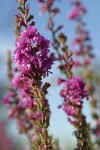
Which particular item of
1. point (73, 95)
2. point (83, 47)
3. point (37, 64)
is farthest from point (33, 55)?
point (83, 47)

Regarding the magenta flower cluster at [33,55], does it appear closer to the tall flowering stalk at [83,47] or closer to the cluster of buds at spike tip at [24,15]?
the cluster of buds at spike tip at [24,15]

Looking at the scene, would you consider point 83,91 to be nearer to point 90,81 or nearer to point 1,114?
point 90,81

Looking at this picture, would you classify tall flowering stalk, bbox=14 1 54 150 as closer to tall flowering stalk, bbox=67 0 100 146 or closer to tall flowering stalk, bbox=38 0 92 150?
tall flowering stalk, bbox=38 0 92 150

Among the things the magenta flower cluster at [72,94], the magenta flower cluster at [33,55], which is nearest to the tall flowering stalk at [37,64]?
the magenta flower cluster at [33,55]

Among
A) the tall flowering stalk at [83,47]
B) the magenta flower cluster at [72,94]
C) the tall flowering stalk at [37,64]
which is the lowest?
the tall flowering stalk at [37,64]

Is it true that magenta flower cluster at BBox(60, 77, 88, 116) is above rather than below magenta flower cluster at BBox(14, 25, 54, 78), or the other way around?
above

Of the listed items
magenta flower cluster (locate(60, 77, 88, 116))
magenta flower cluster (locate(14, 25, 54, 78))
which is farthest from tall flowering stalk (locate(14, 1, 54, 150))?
magenta flower cluster (locate(60, 77, 88, 116))

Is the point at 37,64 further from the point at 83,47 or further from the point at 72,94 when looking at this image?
the point at 83,47
